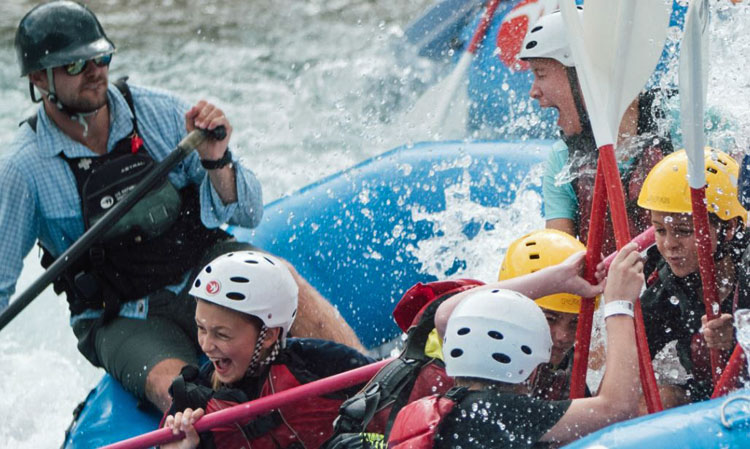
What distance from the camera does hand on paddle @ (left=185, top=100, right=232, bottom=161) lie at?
10.6 ft

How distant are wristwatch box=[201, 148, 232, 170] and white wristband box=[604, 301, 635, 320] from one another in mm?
1551

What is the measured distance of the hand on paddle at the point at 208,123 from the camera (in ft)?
10.6

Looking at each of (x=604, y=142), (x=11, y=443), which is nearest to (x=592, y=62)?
(x=604, y=142)

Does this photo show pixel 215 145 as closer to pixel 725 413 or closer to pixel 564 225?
pixel 564 225

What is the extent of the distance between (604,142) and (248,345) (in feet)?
3.53

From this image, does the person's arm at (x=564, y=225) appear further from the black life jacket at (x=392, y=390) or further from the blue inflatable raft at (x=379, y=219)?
the black life jacket at (x=392, y=390)

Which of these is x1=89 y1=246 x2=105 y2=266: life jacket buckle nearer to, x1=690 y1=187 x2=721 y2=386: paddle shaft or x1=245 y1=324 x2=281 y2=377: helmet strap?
x1=245 y1=324 x2=281 y2=377: helmet strap

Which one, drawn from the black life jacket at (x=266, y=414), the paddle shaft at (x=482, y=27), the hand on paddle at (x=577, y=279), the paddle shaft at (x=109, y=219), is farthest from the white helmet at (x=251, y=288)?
the paddle shaft at (x=482, y=27)

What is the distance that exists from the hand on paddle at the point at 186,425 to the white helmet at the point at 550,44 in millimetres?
1603

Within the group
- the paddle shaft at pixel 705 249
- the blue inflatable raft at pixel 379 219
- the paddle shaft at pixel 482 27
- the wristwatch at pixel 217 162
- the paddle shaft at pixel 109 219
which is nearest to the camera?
the paddle shaft at pixel 705 249

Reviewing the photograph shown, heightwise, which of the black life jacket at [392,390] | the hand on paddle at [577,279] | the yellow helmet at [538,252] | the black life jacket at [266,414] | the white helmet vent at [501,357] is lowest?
the black life jacket at [266,414]

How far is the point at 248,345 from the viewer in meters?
2.77

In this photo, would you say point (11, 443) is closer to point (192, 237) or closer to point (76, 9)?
point (192, 237)

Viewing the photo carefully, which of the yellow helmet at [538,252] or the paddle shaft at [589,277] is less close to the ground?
the paddle shaft at [589,277]
